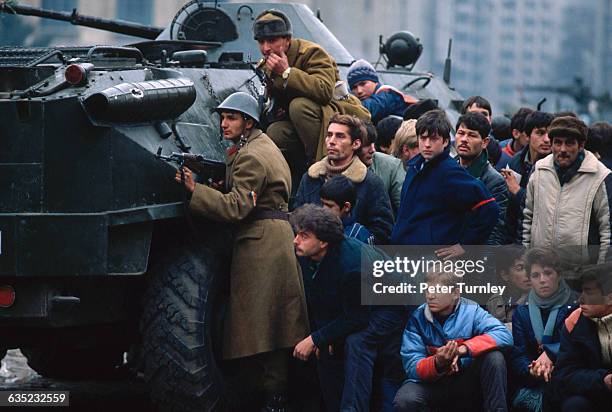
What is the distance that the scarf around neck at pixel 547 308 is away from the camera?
34.1 feet

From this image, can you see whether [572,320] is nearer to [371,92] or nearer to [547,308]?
[547,308]

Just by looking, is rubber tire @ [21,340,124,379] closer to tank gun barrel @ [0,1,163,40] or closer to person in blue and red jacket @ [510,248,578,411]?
tank gun barrel @ [0,1,163,40]

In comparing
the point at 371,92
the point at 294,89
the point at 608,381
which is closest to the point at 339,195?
the point at 294,89

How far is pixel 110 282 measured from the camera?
11.1m

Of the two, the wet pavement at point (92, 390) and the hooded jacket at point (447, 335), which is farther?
the wet pavement at point (92, 390)

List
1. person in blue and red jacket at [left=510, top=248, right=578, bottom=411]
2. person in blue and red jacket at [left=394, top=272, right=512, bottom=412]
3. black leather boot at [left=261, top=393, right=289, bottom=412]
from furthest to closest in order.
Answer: black leather boot at [left=261, top=393, right=289, bottom=412] → person in blue and red jacket at [left=510, top=248, right=578, bottom=411] → person in blue and red jacket at [left=394, top=272, right=512, bottom=412]

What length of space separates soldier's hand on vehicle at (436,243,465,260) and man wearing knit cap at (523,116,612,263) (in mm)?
612

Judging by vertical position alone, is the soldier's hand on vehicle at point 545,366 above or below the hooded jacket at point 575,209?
below

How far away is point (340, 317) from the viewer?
10867 mm

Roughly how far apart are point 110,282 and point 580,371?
2.98 meters

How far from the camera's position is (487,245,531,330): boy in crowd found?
11.0 m

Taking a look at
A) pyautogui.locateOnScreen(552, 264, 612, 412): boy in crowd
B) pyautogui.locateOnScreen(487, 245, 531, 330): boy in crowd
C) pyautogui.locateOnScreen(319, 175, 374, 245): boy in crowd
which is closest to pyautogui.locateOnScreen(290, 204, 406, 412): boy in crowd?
pyautogui.locateOnScreen(319, 175, 374, 245): boy in crowd

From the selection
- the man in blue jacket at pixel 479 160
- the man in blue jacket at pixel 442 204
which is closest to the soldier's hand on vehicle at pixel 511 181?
the man in blue jacket at pixel 479 160

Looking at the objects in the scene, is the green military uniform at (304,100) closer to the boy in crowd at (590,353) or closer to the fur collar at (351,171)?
the fur collar at (351,171)
